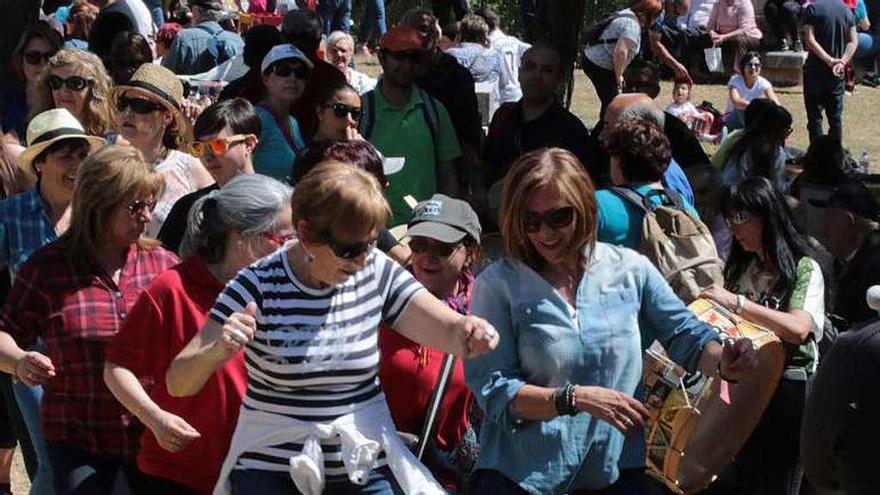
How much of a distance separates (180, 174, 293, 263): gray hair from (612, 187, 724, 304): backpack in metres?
1.67

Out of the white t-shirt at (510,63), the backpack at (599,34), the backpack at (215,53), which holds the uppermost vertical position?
the backpack at (215,53)

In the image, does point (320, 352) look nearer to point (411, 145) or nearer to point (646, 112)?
point (646, 112)

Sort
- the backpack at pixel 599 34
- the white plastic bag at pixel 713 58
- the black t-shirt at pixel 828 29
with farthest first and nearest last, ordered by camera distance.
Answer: the white plastic bag at pixel 713 58
the black t-shirt at pixel 828 29
the backpack at pixel 599 34

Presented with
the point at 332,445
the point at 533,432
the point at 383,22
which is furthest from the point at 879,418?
the point at 383,22

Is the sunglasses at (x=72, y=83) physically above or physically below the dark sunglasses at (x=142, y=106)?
below

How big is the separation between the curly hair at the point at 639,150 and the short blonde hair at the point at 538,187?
1558 mm

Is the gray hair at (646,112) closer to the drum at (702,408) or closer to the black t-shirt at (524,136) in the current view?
the black t-shirt at (524,136)

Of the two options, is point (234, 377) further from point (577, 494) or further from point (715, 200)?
point (715, 200)

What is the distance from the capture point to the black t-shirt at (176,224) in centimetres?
609

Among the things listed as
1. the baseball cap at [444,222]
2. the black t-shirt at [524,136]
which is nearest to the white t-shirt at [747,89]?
the black t-shirt at [524,136]

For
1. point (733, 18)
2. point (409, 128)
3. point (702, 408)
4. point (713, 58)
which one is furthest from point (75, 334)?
point (733, 18)

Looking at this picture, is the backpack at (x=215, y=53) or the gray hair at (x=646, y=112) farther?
the backpack at (x=215, y=53)

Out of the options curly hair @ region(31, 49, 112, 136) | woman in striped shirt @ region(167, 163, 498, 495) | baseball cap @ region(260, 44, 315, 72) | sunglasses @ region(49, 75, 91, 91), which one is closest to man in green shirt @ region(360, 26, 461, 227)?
baseball cap @ region(260, 44, 315, 72)

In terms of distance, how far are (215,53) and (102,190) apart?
687 cm
